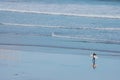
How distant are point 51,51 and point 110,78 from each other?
9.91 feet

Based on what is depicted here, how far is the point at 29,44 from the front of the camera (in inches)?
482

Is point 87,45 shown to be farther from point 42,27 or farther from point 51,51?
point 42,27

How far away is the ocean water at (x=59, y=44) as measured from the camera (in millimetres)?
8695

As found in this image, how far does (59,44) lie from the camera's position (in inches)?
481

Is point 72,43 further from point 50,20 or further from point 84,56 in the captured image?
point 50,20

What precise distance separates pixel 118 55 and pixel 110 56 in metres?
0.31

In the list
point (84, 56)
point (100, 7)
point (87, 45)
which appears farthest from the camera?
point (100, 7)

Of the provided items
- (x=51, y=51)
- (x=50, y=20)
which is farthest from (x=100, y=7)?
(x=51, y=51)

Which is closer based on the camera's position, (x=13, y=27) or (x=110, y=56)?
(x=110, y=56)

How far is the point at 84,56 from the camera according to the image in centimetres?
1044

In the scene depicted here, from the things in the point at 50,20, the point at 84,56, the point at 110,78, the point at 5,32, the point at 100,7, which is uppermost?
the point at 100,7

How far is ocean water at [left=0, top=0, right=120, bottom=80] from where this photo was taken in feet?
28.5

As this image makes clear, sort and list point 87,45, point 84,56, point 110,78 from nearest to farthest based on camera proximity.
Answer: point 110,78, point 84,56, point 87,45

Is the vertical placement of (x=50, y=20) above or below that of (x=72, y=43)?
above
